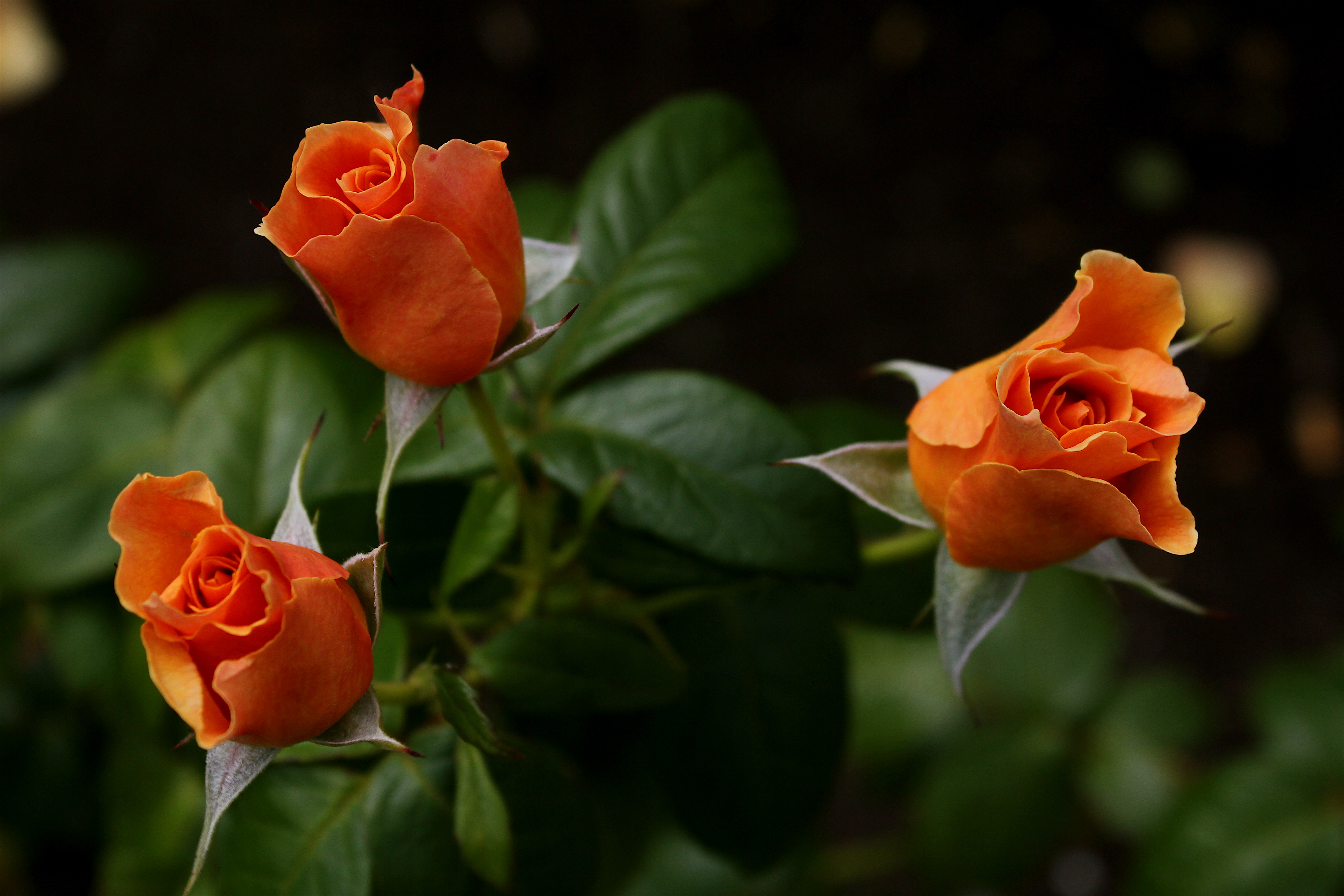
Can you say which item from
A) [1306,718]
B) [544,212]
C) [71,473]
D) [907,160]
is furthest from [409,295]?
[907,160]

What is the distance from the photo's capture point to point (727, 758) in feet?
2.22

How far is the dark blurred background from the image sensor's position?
162 centimetres

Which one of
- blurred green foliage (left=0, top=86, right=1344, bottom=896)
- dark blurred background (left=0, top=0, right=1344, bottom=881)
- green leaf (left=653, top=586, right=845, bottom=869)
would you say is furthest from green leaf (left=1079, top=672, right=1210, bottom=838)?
green leaf (left=653, top=586, right=845, bottom=869)

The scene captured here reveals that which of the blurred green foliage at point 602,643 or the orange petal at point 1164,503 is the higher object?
the orange petal at point 1164,503

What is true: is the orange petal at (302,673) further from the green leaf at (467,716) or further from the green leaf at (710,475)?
the green leaf at (710,475)

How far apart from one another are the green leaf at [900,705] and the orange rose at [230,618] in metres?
0.86

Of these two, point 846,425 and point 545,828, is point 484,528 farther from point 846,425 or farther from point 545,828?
point 846,425

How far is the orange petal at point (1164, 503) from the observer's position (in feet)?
1.16

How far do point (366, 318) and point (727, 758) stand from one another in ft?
1.40

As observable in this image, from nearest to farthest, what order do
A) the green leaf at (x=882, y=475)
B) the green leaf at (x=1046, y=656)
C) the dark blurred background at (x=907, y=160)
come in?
the green leaf at (x=882, y=475) < the green leaf at (x=1046, y=656) < the dark blurred background at (x=907, y=160)

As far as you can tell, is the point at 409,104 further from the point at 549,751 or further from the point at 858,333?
the point at 858,333

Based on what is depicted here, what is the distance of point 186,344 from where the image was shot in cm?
88

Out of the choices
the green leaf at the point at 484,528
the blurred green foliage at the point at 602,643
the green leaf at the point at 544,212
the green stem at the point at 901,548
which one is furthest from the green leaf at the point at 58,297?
the green stem at the point at 901,548

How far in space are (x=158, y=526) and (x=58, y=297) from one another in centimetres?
80
